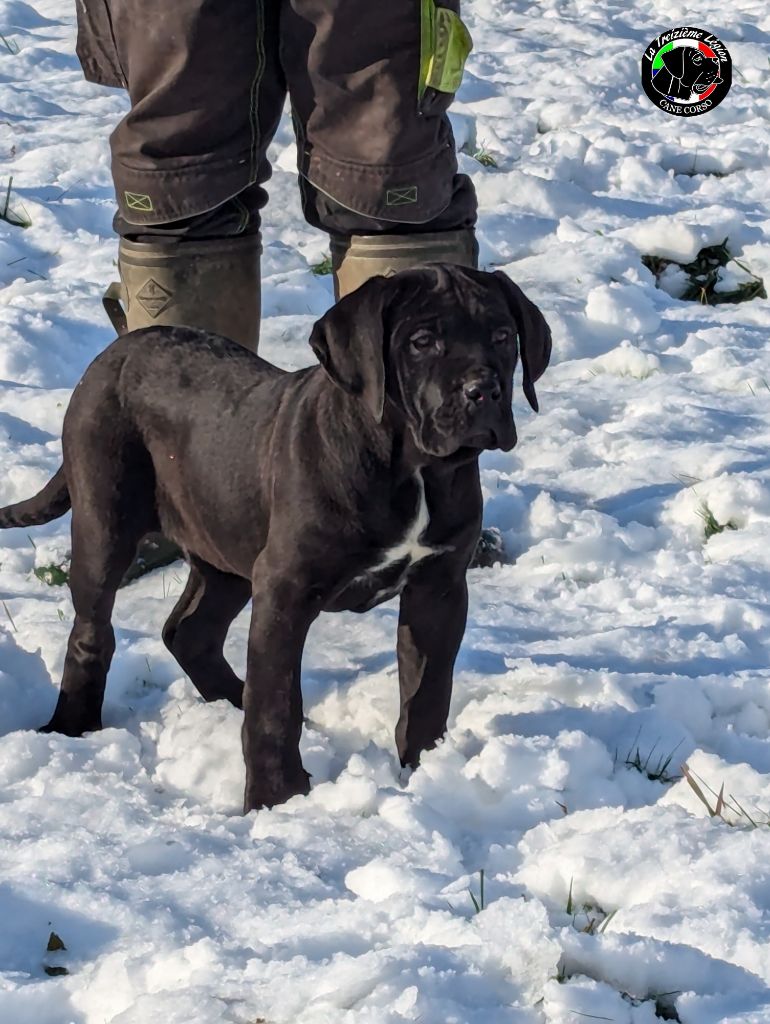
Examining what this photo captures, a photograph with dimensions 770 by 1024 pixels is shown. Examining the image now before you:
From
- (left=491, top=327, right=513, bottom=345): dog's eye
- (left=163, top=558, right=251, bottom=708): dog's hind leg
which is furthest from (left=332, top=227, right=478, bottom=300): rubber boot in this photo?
(left=491, top=327, right=513, bottom=345): dog's eye

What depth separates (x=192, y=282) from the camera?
144 inches

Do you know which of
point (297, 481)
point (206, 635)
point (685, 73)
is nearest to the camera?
point (297, 481)

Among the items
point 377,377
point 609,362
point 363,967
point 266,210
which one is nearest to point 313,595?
point 377,377

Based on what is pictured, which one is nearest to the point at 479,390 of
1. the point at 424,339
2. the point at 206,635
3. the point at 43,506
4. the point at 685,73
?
the point at 424,339

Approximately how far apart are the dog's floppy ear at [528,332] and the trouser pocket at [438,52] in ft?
3.13

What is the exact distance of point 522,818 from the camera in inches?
103

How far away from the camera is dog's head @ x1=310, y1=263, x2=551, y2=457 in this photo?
2461 mm

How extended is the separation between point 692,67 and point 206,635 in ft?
19.3

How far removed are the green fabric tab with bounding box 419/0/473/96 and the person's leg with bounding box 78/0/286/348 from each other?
38 centimetres

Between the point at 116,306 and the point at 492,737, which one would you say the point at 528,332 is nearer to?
the point at 492,737

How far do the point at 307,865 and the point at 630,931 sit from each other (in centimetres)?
58

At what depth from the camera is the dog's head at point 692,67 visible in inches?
299

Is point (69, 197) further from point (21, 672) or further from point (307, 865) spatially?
point (307, 865)

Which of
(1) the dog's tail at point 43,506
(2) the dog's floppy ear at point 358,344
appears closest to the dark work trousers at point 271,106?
(1) the dog's tail at point 43,506
